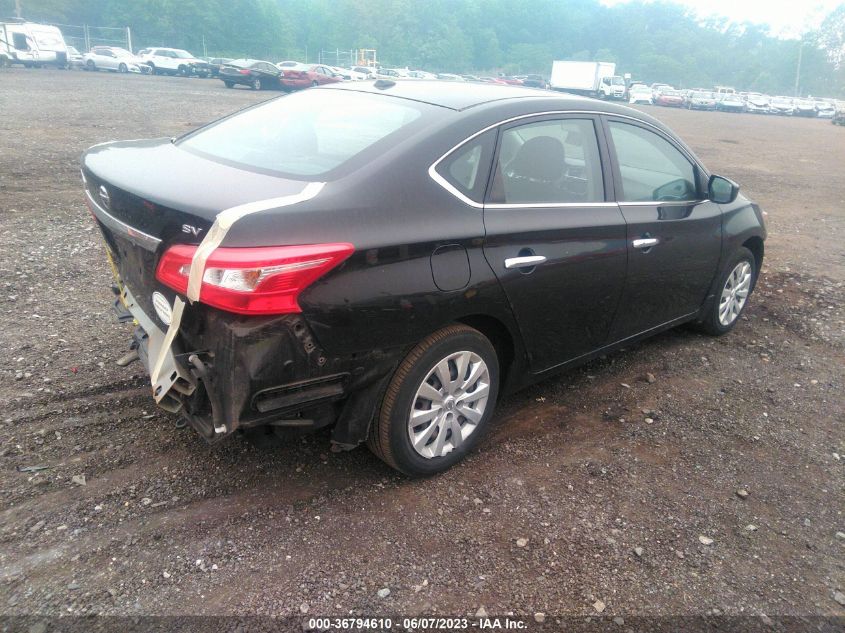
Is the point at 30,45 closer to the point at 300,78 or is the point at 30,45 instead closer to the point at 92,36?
the point at 300,78

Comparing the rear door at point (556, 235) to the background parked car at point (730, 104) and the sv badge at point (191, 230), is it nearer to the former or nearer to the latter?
the sv badge at point (191, 230)

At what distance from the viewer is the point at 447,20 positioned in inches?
3895

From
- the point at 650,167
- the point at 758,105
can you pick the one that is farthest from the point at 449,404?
the point at 758,105

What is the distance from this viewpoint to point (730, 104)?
174 ft

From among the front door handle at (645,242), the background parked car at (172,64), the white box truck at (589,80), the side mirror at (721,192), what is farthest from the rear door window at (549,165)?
the white box truck at (589,80)

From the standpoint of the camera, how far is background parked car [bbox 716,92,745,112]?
173ft

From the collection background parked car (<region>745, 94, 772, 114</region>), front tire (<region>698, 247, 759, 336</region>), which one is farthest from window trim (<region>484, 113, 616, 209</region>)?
background parked car (<region>745, 94, 772, 114</region>)

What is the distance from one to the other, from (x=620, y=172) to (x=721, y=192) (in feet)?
3.78

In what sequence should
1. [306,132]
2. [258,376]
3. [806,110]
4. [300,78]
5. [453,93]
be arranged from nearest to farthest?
1. [258,376]
2. [306,132]
3. [453,93]
4. [300,78]
5. [806,110]

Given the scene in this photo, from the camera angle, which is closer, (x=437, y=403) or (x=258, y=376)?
(x=258, y=376)

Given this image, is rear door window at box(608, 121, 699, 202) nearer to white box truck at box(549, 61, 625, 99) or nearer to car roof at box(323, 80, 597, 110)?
car roof at box(323, 80, 597, 110)

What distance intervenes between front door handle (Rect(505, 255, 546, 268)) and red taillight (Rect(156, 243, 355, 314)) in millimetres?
1009

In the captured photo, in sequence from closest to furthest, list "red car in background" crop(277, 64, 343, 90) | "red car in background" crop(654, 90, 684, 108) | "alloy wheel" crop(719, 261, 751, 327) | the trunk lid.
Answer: the trunk lid → "alloy wheel" crop(719, 261, 751, 327) → "red car in background" crop(277, 64, 343, 90) → "red car in background" crop(654, 90, 684, 108)

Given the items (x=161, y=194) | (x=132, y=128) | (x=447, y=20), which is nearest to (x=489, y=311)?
(x=161, y=194)
